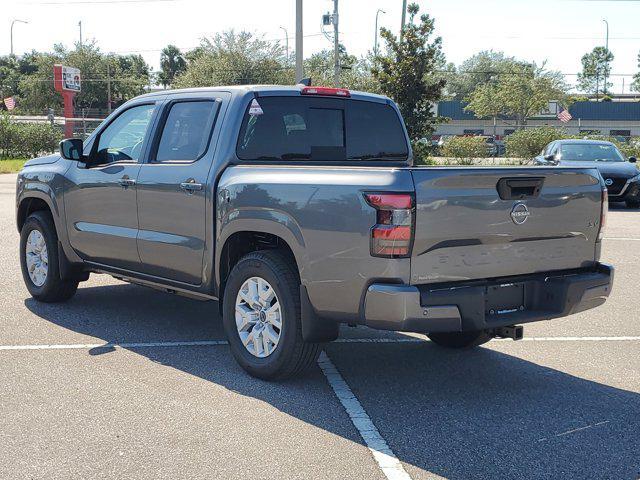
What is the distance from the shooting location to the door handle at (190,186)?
6012mm

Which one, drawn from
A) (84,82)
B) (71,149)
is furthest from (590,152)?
(84,82)

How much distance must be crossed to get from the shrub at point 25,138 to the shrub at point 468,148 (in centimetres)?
1655

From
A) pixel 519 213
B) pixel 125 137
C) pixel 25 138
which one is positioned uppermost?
pixel 125 137

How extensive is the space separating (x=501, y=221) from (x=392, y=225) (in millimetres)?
740

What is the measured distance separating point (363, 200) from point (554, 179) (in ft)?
4.30

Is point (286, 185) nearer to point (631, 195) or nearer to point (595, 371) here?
point (595, 371)

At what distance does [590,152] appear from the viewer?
1994 cm

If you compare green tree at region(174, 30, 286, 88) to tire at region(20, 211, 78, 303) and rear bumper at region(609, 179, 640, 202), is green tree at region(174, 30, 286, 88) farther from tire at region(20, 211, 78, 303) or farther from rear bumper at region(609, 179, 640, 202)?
tire at region(20, 211, 78, 303)

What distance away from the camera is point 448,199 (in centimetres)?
480

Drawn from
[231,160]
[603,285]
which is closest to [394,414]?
[603,285]

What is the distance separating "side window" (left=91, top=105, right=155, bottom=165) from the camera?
22.5 ft

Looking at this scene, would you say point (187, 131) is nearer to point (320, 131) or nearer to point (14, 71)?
point (320, 131)

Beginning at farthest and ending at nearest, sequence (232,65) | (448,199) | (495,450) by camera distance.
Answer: (232,65) < (448,199) < (495,450)

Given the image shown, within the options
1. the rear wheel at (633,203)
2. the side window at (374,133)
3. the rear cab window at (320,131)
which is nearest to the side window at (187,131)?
the rear cab window at (320,131)
